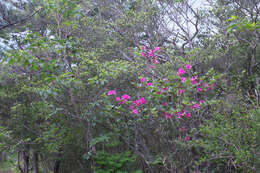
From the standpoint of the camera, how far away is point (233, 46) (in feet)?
14.8

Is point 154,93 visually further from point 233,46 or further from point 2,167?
point 2,167

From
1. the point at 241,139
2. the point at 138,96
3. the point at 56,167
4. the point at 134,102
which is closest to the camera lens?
the point at 241,139

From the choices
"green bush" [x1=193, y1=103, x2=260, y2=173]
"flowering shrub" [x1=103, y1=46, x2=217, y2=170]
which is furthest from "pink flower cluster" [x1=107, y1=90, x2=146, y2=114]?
"green bush" [x1=193, y1=103, x2=260, y2=173]

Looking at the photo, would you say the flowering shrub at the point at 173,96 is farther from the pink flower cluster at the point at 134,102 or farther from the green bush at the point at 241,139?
the green bush at the point at 241,139

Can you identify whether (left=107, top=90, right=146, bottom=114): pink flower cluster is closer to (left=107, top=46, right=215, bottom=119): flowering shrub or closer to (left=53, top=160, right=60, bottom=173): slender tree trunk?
(left=107, top=46, right=215, bottom=119): flowering shrub

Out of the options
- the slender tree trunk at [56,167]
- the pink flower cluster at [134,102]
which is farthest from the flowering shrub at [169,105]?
the slender tree trunk at [56,167]

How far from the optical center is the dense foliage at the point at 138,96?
2.90m

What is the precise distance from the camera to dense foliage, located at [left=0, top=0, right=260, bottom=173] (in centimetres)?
290

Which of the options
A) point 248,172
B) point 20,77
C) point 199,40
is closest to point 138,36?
point 199,40

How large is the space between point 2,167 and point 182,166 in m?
10.6

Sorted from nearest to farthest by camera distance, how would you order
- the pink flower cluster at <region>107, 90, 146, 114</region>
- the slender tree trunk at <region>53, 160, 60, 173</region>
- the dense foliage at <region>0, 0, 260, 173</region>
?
the dense foliage at <region>0, 0, 260, 173</region>, the pink flower cluster at <region>107, 90, 146, 114</region>, the slender tree trunk at <region>53, 160, 60, 173</region>

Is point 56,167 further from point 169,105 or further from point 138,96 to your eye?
point 169,105

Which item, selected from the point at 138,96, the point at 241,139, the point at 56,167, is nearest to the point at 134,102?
the point at 138,96

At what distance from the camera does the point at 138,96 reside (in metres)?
3.58
